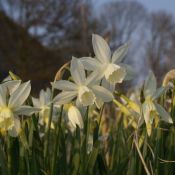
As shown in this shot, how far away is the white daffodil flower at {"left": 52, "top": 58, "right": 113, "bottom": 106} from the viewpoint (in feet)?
2.72

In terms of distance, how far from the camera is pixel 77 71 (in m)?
0.84

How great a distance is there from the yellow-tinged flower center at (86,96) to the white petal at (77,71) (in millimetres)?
19

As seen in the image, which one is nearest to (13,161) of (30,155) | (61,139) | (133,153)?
(30,155)

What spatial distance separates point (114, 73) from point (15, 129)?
0.22 meters

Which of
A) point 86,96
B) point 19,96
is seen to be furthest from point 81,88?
point 19,96

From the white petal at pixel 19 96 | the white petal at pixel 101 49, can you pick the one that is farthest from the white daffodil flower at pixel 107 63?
the white petal at pixel 19 96

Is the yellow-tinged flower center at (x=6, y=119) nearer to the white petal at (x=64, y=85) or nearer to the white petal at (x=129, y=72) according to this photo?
the white petal at (x=64, y=85)

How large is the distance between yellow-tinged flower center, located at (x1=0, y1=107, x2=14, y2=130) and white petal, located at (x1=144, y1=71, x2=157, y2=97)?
0.27m

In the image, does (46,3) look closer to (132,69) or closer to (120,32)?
(120,32)

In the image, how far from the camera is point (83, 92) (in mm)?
817

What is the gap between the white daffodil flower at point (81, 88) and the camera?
83 centimetres

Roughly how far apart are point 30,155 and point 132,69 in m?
0.27

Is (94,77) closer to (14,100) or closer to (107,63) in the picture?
(107,63)

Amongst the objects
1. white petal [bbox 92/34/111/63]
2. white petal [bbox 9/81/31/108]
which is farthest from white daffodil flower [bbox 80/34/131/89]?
white petal [bbox 9/81/31/108]
